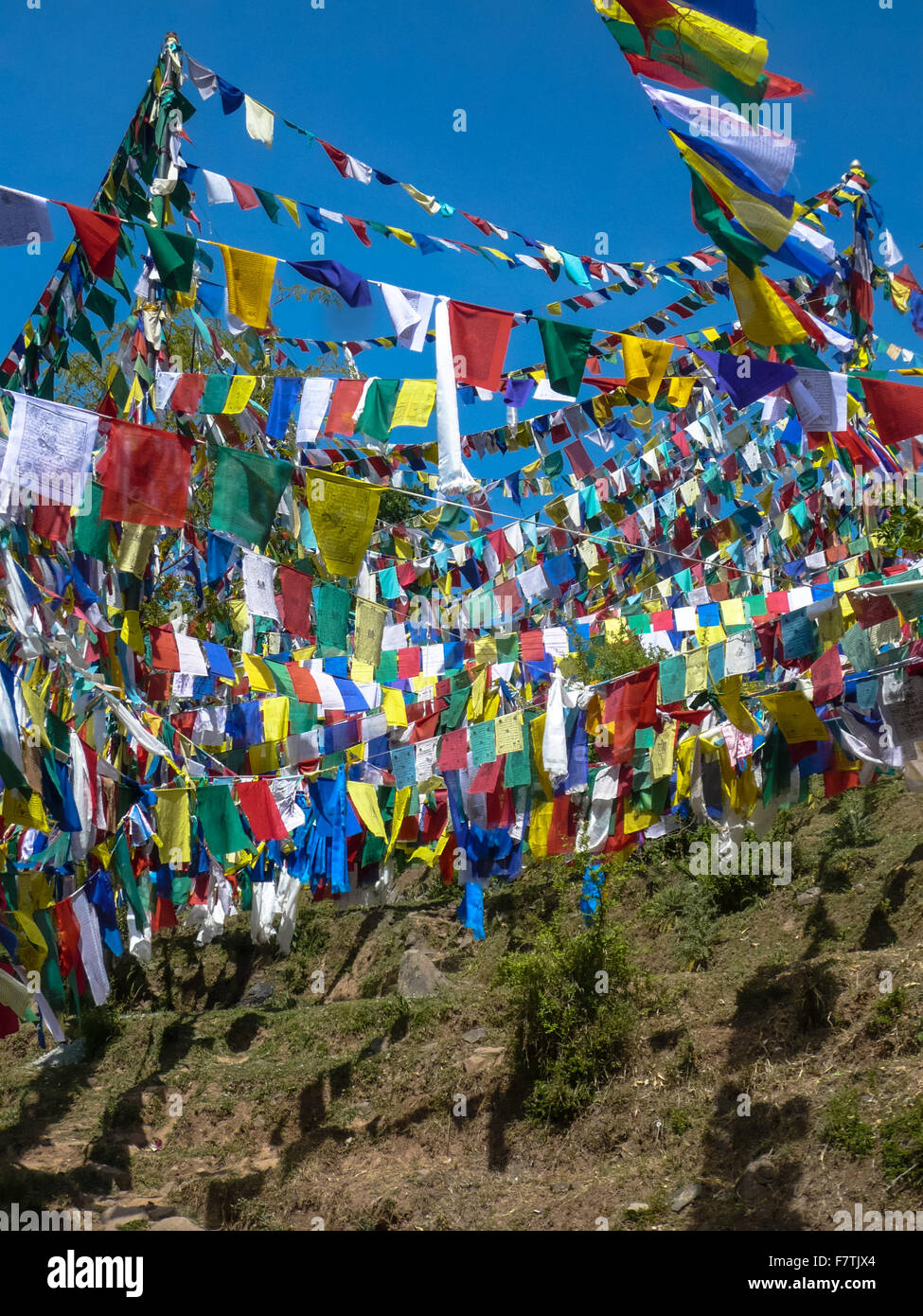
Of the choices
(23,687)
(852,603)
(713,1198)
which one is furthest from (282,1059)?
(852,603)

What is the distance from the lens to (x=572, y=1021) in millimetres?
9688

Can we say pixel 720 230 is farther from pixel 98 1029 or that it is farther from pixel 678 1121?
pixel 98 1029

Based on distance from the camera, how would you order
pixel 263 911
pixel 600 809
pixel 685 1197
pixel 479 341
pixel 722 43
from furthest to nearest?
pixel 263 911 → pixel 685 1197 → pixel 600 809 → pixel 479 341 → pixel 722 43

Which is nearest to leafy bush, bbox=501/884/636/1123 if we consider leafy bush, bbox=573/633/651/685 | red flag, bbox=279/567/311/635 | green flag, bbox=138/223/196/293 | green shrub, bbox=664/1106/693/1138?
green shrub, bbox=664/1106/693/1138

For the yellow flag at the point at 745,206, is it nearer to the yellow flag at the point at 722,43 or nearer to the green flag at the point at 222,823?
the yellow flag at the point at 722,43

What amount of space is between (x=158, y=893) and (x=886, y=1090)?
5510 millimetres

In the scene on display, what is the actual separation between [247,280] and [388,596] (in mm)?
3570

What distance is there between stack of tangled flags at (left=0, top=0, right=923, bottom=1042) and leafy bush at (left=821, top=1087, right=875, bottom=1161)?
205 centimetres

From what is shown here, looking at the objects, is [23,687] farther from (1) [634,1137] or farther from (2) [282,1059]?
(2) [282,1059]

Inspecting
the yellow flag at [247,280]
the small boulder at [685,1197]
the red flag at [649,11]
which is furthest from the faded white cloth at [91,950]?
the red flag at [649,11]

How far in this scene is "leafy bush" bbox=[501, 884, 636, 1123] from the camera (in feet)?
30.9

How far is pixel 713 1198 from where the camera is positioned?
24.9 ft

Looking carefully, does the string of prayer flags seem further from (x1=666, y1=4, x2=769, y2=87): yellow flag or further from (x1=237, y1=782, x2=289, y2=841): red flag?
(x1=237, y1=782, x2=289, y2=841): red flag

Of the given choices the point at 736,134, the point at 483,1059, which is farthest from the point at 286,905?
the point at 736,134
